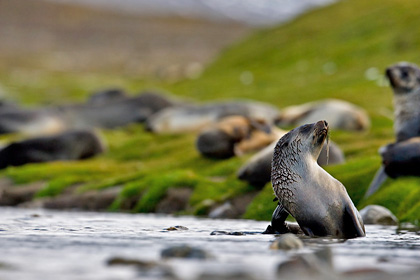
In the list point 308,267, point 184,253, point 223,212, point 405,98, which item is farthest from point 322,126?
point 405,98

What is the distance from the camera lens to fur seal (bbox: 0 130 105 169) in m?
31.3

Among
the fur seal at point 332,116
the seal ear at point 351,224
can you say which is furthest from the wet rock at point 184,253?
the fur seal at point 332,116

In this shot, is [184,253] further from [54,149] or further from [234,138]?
[54,149]

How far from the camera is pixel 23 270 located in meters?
8.38

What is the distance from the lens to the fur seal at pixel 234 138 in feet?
89.2

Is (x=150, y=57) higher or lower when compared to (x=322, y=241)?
higher

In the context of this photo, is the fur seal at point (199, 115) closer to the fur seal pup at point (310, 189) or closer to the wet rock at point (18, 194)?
the wet rock at point (18, 194)

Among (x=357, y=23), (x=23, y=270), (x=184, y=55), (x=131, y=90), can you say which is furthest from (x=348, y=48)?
(x=184, y=55)

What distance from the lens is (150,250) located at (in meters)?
10.3

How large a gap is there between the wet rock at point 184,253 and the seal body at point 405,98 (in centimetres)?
1222

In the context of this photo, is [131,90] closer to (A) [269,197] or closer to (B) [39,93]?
(B) [39,93]

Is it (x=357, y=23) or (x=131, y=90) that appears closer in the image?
(x=357, y=23)

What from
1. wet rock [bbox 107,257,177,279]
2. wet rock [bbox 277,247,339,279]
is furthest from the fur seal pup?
wet rock [bbox 107,257,177,279]

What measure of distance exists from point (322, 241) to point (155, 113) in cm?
3312
